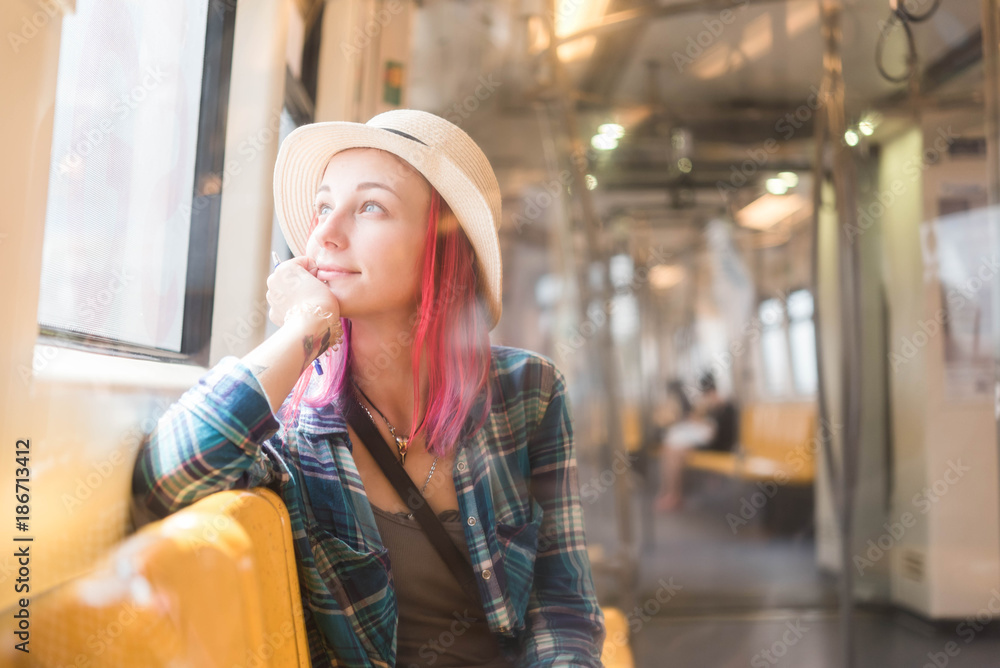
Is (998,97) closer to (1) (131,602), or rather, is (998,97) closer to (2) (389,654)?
(2) (389,654)

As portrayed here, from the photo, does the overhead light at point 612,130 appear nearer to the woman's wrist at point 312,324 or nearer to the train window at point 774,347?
the train window at point 774,347

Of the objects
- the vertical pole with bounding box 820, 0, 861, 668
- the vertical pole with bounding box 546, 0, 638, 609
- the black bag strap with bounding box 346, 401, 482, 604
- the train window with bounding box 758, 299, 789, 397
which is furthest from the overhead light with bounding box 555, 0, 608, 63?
the train window with bounding box 758, 299, 789, 397

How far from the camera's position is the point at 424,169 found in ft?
2.29

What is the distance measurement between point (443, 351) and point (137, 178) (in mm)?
364

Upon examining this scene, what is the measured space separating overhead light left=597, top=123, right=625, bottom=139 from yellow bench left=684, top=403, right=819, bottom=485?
1.43m

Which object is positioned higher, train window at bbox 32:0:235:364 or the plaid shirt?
train window at bbox 32:0:235:364

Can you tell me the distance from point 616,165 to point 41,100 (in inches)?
106

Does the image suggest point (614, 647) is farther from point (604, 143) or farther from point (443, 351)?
point (604, 143)

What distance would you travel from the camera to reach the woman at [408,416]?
0.68 metres

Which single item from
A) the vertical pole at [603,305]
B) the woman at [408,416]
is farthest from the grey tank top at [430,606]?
the vertical pole at [603,305]

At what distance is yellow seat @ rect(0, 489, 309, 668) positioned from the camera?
1.57 feet

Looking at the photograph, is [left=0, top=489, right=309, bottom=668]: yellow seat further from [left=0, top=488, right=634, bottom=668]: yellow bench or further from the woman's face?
the woman's face

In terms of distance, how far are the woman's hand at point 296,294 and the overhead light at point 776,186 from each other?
2529 mm

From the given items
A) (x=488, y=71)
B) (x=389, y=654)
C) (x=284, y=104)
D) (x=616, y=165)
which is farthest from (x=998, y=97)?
(x=389, y=654)
